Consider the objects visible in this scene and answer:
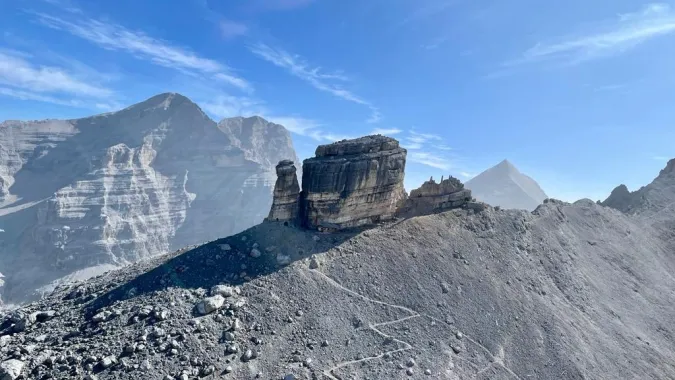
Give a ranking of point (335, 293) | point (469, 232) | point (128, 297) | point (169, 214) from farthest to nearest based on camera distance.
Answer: point (169, 214) < point (469, 232) < point (335, 293) < point (128, 297)

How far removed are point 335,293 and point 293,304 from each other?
3003mm

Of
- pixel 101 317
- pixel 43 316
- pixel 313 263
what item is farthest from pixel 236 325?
pixel 43 316

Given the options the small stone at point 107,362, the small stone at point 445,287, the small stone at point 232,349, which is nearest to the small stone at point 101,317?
the small stone at point 107,362

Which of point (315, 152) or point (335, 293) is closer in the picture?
point (335, 293)

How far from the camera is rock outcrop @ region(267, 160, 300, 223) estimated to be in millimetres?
32438

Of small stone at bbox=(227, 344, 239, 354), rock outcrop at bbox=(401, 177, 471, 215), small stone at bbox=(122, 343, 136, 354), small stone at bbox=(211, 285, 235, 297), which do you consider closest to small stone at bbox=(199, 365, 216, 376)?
small stone at bbox=(227, 344, 239, 354)

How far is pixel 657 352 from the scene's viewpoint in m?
29.1

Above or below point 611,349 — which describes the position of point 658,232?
above

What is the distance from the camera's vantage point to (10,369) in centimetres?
1748

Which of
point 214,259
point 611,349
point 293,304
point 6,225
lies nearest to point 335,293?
point 293,304

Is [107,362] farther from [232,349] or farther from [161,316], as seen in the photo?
[232,349]

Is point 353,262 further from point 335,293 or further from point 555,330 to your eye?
point 555,330

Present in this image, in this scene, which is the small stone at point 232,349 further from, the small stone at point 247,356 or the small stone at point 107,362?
the small stone at point 107,362

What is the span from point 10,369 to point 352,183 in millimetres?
22907
